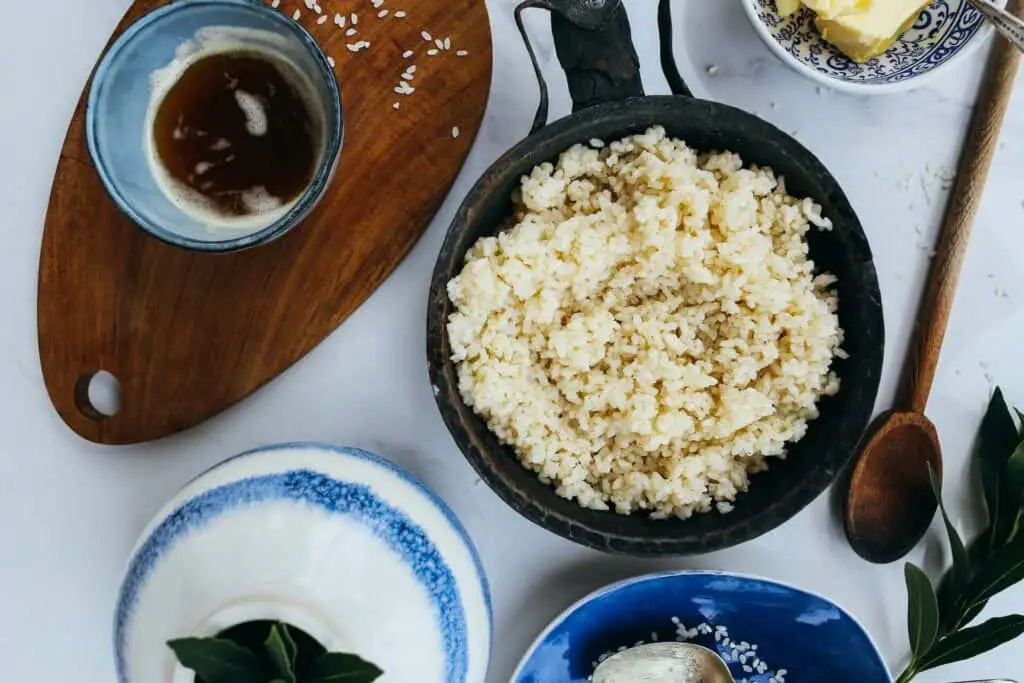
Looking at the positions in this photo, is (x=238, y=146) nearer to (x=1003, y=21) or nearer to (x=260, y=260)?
(x=260, y=260)

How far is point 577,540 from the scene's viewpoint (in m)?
A: 1.07

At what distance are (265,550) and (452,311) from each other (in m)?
0.34

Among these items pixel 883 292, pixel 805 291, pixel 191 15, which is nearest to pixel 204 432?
pixel 191 15

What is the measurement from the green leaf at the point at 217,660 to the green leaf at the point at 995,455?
966 mm

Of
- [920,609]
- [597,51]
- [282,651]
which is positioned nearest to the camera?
[282,651]

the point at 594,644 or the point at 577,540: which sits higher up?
the point at 577,540

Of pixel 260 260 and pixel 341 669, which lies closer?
pixel 341 669

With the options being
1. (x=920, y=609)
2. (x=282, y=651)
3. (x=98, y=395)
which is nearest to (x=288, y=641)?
(x=282, y=651)

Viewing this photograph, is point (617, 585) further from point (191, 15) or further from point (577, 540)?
point (191, 15)

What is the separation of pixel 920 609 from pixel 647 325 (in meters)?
0.51

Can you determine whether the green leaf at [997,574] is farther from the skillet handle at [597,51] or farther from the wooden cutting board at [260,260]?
the wooden cutting board at [260,260]

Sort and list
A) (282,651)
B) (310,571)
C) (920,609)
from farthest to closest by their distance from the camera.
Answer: (920,609)
(310,571)
(282,651)

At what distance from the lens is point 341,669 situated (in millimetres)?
777

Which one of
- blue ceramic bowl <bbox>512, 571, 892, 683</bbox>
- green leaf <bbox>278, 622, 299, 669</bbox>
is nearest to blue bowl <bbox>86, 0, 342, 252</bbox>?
green leaf <bbox>278, 622, 299, 669</bbox>
